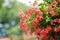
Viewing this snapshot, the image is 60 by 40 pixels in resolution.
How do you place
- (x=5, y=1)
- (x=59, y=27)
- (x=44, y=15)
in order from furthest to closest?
(x=5, y=1) → (x=44, y=15) → (x=59, y=27)

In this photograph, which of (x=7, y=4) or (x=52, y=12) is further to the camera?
(x=7, y=4)

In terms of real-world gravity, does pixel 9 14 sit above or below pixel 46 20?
above

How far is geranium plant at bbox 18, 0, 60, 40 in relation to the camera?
169 centimetres

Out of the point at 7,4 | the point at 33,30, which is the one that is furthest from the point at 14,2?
the point at 33,30

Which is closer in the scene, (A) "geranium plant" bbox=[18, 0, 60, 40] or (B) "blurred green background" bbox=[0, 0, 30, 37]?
(A) "geranium plant" bbox=[18, 0, 60, 40]

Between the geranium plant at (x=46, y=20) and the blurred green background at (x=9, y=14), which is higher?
the blurred green background at (x=9, y=14)

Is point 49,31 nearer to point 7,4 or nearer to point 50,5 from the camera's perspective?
point 50,5

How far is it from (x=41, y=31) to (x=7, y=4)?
20.4ft

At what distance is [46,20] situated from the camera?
1707mm

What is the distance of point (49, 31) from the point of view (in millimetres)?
1747

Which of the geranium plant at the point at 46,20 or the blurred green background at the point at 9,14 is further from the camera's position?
the blurred green background at the point at 9,14

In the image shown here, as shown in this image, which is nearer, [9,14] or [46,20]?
[46,20]

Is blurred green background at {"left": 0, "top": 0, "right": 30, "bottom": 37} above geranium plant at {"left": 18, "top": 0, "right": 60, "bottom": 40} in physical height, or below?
above

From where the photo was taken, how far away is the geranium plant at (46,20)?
1.69 meters
